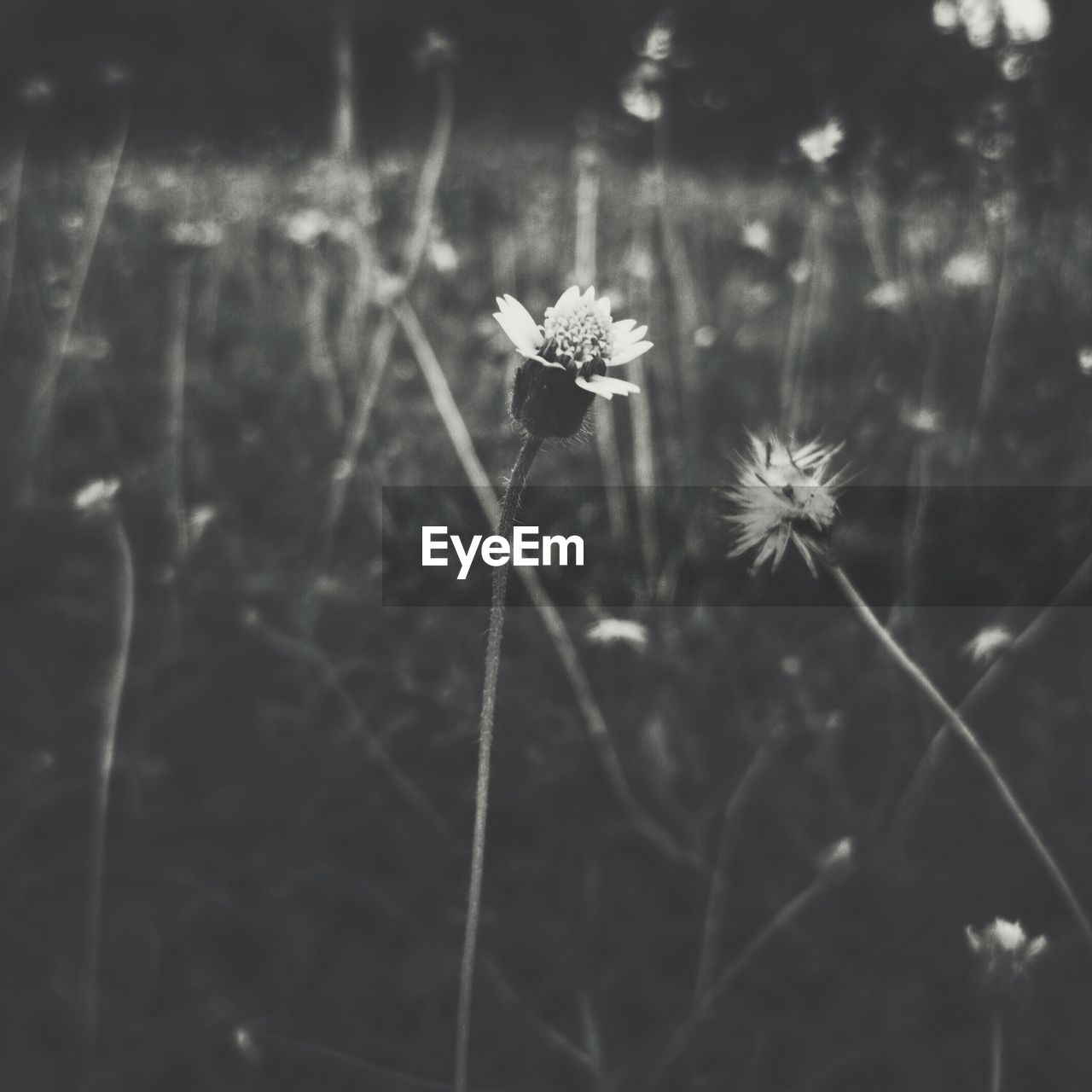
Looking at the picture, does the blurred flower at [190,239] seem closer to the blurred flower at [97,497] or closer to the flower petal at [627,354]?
the blurred flower at [97,497]

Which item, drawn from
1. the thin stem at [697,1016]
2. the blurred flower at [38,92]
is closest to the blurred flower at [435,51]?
the blurred flower at [38,92]

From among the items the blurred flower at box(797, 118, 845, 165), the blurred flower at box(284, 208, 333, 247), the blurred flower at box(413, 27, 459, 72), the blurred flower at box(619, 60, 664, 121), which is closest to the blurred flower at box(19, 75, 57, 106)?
the blurred flower at box(284, 208, 333, 247)

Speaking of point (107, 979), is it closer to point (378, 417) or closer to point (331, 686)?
point (331, 686)

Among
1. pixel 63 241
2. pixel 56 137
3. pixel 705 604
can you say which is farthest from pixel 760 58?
pixel 705 604

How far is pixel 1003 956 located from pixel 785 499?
10.3 inches

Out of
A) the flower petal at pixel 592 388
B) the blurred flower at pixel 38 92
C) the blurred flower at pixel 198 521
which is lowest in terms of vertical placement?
the flower petal at pixel 592 388

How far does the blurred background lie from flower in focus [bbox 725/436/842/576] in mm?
106

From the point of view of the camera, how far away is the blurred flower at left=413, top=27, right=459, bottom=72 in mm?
1156

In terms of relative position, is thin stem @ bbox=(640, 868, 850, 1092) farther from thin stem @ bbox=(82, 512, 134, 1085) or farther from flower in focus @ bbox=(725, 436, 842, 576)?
thin stem @ bbox=(82, 512, 134, 1085)

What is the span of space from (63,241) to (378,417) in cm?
129

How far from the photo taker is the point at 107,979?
76cm

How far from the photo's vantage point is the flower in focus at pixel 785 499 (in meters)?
0.50

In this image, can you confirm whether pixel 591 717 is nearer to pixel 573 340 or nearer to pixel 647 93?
pixel 573 340

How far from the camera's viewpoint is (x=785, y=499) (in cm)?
51
